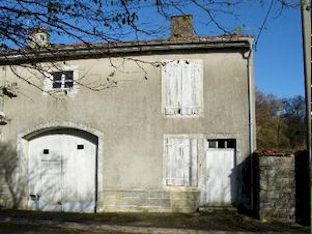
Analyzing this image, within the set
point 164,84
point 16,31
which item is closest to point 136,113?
point 164,84

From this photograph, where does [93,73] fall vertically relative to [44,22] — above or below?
above

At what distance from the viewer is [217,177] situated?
15242 mm

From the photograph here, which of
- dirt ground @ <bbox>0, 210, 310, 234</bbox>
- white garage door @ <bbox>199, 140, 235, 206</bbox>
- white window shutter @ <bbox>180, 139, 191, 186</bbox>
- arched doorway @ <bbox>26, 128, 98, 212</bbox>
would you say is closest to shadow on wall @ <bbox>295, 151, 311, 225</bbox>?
dirt ground @ <bbox>0, 210, 310, 234</bbox>

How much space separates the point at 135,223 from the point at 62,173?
4215 mm

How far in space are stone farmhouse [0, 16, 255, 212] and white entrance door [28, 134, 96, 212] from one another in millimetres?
32

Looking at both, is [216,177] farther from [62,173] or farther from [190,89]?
[62,173]

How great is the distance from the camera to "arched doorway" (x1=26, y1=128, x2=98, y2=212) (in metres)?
16.5

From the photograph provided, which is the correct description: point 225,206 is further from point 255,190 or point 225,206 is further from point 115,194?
point 115,194

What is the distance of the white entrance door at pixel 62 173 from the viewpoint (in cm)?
1647

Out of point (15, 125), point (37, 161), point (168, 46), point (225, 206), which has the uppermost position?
point (168, 46)

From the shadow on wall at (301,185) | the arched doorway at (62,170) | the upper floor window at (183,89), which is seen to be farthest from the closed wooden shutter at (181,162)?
the shadow on wall at (301,185)

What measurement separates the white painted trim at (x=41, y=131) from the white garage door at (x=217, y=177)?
124 inches

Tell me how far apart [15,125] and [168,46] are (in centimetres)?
572

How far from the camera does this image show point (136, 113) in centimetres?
1602
